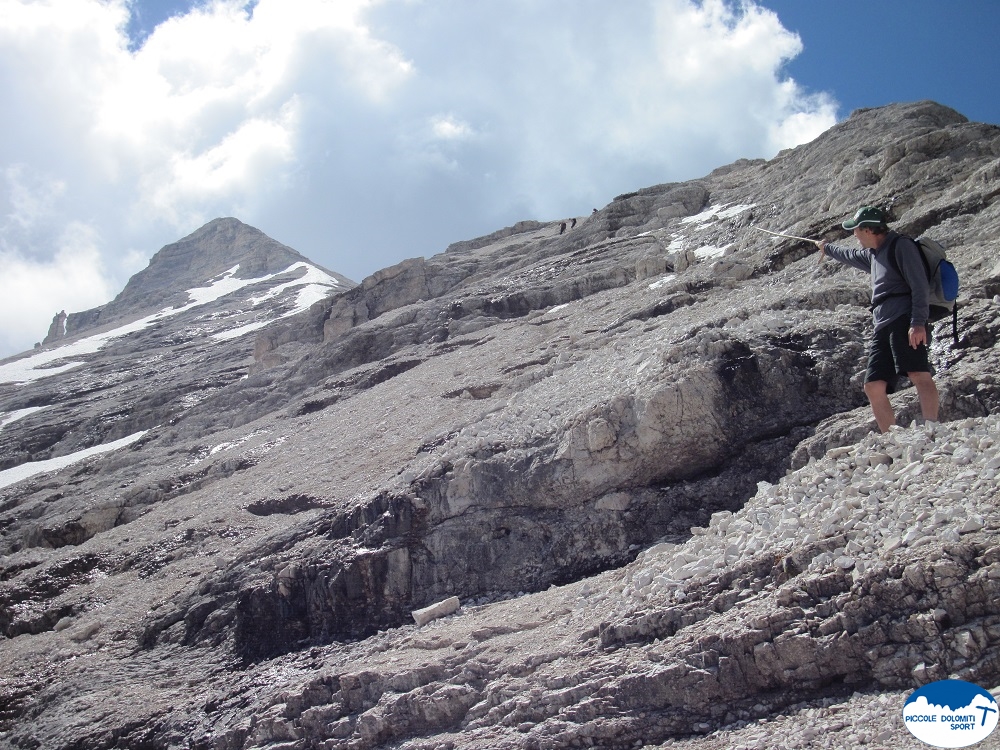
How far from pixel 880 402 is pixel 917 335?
107 centimetres

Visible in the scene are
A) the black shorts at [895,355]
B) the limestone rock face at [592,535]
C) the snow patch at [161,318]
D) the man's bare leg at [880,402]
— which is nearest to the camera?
the limestone rock face at [592,535]

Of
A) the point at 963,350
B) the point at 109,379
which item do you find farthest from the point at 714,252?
the point at 109,379

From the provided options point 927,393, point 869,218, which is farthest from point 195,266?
point 927,393

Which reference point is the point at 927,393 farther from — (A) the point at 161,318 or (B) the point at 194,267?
(B) the point at 194,267

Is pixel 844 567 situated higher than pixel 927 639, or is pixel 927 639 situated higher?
pixel 844 567

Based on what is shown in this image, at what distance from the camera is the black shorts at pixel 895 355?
7977 millimetres

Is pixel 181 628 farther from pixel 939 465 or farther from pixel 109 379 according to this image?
pixel 109 379

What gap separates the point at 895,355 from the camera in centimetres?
813

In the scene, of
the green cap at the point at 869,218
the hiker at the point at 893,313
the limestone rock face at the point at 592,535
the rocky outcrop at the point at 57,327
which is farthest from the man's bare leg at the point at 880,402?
the rocky outcrop at the point at 57,327

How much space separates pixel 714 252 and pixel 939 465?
2168 cm

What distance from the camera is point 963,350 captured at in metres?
10.8

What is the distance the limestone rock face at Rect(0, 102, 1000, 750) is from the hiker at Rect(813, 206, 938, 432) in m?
0.44

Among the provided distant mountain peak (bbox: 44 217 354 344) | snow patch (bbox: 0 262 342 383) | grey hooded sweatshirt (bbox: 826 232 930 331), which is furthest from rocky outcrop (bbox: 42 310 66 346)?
grey hooded sweatshirt (bbox: 826 232 930 331)
